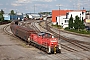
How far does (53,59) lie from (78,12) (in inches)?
2280

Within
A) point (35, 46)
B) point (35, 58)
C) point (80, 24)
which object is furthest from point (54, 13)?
point (35, 58)

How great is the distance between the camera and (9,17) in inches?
5054

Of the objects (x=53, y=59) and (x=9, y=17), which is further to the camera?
(x=9, y=17)

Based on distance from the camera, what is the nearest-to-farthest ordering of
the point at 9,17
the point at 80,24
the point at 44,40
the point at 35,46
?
the point at 44,40 < the point at 35,46 < the point at 80,24 < the point at 9,17

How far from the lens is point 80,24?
57.7 m

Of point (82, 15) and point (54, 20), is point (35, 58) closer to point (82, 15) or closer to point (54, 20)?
point (82, 15)

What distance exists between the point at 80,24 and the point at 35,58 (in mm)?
39631

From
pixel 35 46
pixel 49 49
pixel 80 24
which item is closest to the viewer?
pixel 49 49

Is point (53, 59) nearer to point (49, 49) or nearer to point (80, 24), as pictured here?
point (49, 49)

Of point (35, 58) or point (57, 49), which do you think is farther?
point (57, 49)

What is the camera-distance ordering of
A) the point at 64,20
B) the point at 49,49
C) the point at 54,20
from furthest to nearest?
the point at 54,20 → the point at 64,20 → the point at 49,49

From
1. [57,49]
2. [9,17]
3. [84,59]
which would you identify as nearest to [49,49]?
[57,49]

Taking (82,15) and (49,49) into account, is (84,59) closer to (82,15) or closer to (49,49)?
(49,49)

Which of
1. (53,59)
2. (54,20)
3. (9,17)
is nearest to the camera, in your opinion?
(53,59)
